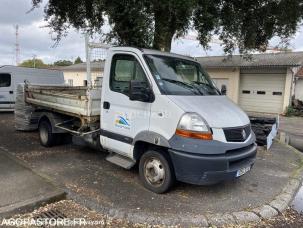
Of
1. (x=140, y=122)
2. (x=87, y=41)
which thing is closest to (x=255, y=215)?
(x=140, y=122)

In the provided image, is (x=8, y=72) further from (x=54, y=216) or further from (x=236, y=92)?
(x=236, y=92)

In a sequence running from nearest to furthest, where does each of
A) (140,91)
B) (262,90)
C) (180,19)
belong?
(140,91), (180,19), (262,90)

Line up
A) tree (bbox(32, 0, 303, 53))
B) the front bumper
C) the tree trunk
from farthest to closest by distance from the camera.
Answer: the tree trunk < tree (bbox(32, 0, 303, 53)) < the front bumper

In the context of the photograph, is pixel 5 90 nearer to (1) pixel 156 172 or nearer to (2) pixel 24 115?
(2) pixel 24 115

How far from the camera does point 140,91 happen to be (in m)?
4.67

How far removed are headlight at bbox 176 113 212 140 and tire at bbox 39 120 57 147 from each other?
4.30 metres

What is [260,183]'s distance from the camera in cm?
555

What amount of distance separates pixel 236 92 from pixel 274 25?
11993 mm

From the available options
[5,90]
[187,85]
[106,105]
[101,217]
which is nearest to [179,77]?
[187,85]

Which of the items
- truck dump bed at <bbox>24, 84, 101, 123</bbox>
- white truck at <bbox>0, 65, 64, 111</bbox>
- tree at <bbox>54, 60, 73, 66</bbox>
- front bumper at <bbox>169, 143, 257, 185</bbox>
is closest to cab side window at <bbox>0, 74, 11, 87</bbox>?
white truck at <bbox>0, 65, 64, 111</bbox>

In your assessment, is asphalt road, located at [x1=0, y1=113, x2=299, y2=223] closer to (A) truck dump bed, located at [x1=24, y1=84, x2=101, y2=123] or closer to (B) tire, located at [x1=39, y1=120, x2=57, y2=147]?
(B) tire, located at [x1=39, y1=120, x2=57, y2=147]

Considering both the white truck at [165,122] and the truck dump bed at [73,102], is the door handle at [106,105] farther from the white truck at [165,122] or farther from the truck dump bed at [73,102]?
the truck dump bed at [73,102]

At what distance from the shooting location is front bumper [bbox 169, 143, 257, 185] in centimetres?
427

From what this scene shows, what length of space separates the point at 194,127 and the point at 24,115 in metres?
6.94
